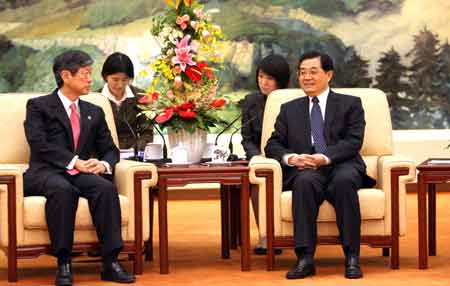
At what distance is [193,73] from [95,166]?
917mm

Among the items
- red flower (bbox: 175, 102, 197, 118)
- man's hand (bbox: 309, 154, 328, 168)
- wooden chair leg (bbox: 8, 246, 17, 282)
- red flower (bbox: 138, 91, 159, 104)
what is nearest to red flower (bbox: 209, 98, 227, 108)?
red flower (bbox: 175, 102, 197, 118)

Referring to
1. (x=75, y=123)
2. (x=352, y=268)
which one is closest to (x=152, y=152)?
(x=75, y=123)

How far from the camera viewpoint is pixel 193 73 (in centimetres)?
705

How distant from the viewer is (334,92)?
707cm

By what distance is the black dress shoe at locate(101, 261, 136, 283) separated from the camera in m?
6.34

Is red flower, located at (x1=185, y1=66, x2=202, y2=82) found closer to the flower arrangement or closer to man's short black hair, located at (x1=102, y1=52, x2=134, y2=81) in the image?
the flower arrangement

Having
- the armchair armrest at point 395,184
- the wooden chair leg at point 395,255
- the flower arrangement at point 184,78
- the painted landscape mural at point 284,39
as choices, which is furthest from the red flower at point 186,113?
the painted landscape mural at point 284,39

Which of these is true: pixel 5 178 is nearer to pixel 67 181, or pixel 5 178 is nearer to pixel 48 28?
pixel 67 181

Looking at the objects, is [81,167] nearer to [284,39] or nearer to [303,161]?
[303,161]

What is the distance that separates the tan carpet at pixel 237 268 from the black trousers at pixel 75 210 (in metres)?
0.26

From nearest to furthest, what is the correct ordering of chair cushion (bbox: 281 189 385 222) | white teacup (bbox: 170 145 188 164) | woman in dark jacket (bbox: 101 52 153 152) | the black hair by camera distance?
chair cushion (bbox: 281 189 385 222) < white teacup (bbox: 170 145 188 164) < the black hair < woman in dark jacket (bbox: 101 52 153 152)

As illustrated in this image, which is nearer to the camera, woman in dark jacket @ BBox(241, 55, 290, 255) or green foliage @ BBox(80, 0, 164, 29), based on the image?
woman in dark jacket @ BBox(241, 55, 290, 255)

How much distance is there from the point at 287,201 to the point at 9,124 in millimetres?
1794

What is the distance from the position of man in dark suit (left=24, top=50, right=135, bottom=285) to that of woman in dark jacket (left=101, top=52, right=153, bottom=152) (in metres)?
0.77
